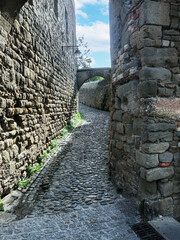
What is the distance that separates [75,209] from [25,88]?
2.52 meters

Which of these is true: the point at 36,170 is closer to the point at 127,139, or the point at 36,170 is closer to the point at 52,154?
the point at 52,154

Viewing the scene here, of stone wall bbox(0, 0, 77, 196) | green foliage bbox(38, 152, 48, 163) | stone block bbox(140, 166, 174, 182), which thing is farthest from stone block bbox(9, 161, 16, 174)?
stone block bbox(140, 166, 174, 182)

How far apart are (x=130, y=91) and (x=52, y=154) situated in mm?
3418

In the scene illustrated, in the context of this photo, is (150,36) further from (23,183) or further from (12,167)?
(23,183)

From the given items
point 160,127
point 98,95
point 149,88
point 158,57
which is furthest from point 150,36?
point 98,95

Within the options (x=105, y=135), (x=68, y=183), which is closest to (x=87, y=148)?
(x=105, y=135)

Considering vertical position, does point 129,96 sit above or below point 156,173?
above

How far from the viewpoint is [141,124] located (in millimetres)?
2488

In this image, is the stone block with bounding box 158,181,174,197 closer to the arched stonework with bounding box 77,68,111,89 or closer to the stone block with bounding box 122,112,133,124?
the stone block with bounding box 122,112,133,124

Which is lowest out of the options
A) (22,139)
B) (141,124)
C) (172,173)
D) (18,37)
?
(172,173)

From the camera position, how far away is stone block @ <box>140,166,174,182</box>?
2.35 metres

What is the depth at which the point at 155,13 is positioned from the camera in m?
2.33

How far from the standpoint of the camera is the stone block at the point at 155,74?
2354 millimetres

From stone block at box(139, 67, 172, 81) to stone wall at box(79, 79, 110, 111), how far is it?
1258 cm
